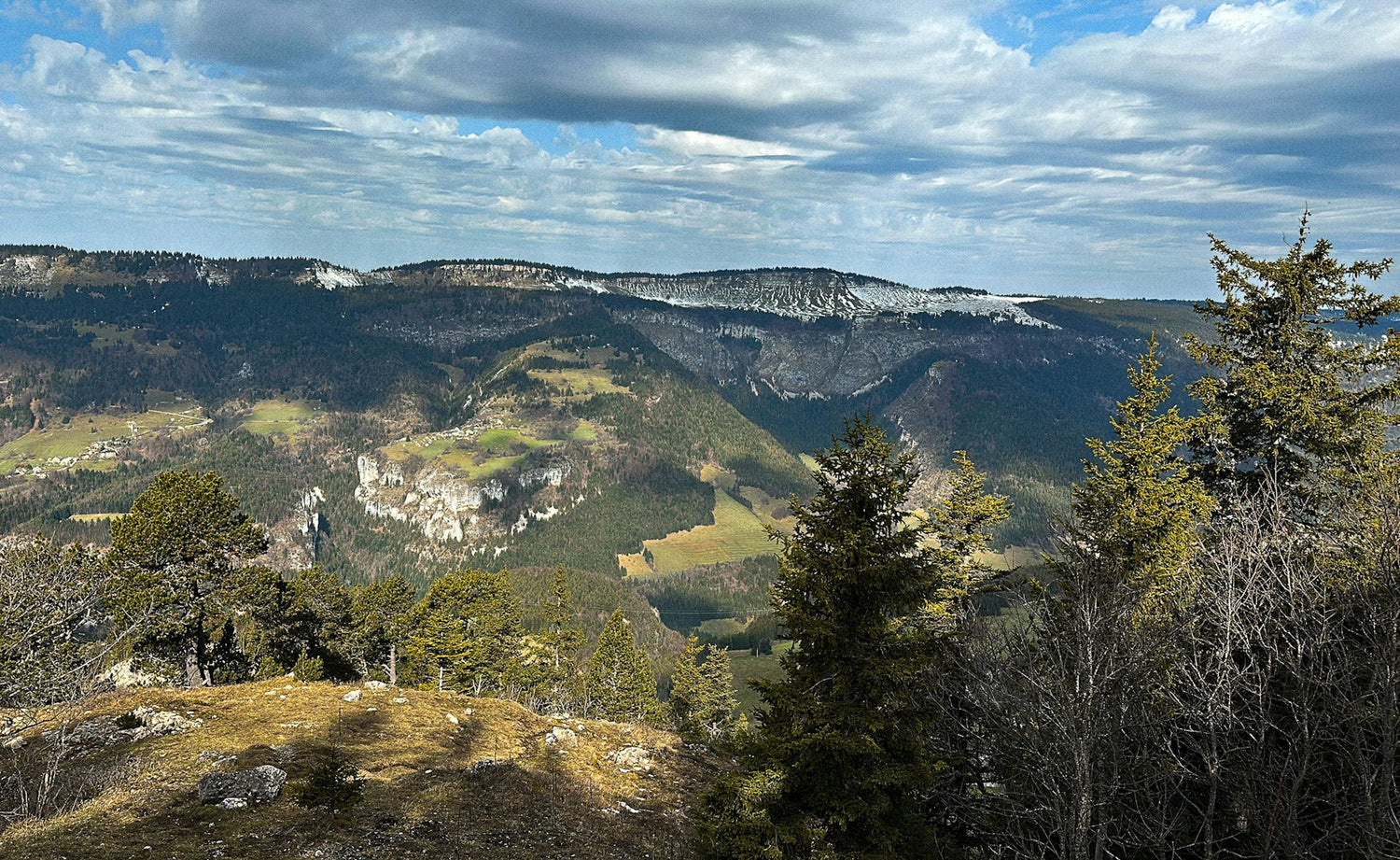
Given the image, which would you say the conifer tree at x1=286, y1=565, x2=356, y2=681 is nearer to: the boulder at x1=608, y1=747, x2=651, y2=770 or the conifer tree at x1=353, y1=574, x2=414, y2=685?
the conifer tree at x1=353, y1=574, x2=414, y2=685

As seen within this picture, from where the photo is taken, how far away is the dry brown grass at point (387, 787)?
18047 millimetres

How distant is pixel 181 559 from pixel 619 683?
44348 mm

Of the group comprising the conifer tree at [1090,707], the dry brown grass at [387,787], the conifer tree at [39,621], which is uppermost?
the conifer tree at [1090,707]

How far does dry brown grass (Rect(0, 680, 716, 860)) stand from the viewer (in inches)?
711

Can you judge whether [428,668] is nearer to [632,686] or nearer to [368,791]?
[632,686]

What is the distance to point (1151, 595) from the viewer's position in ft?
71.5

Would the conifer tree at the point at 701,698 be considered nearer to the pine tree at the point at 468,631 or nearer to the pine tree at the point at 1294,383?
the pine tree at the point at 468,631

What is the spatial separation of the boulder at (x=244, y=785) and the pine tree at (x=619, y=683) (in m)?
54.0

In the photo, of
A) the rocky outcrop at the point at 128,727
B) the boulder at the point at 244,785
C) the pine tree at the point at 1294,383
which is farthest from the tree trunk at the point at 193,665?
the pine tree at the point at 1294,383

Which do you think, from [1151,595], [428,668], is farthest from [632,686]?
[1151,595]

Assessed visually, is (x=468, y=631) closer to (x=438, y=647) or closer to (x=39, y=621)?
(x=438, y=647)

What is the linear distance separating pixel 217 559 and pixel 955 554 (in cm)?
4023

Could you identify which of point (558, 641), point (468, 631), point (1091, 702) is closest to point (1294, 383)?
point (1091, 702)

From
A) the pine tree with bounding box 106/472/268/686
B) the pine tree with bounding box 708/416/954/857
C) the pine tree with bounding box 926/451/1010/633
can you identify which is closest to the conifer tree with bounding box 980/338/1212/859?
the pine tree with bounding box 708/416/954/857
